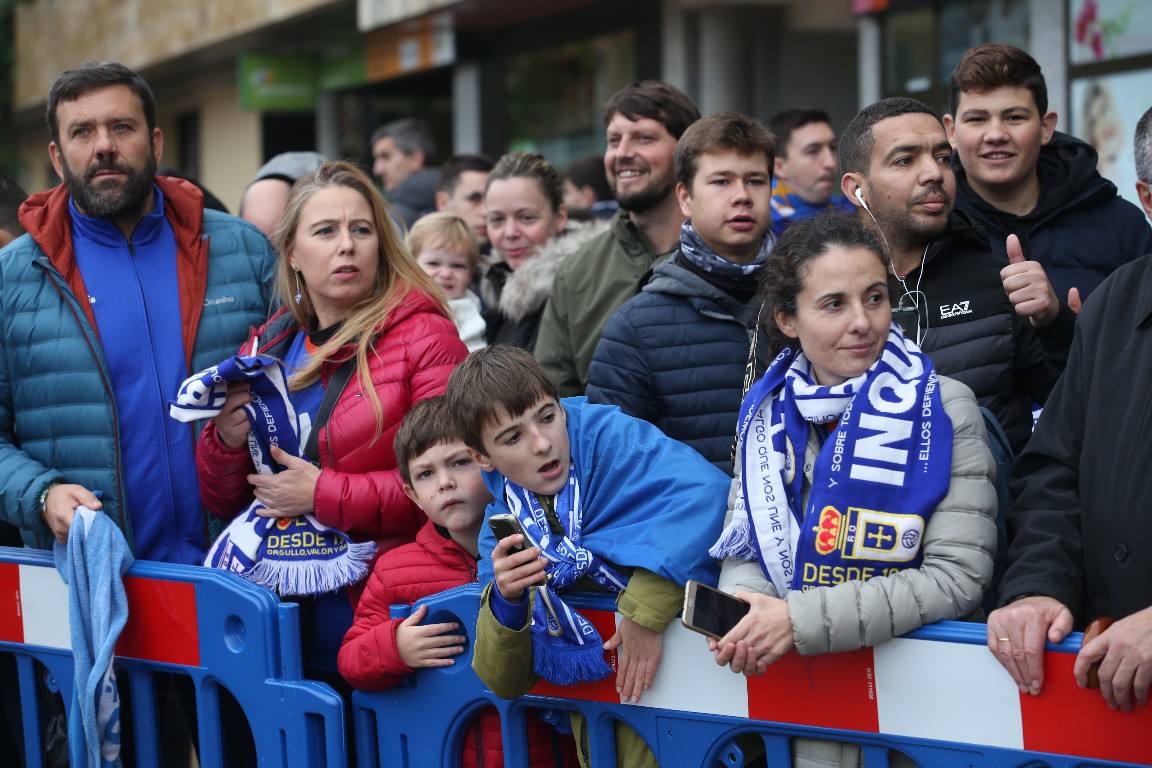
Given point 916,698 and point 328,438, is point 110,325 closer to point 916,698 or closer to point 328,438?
point 328,438

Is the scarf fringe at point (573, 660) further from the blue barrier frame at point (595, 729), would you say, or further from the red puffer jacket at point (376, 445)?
the red puffer jacket at point (376, 445)

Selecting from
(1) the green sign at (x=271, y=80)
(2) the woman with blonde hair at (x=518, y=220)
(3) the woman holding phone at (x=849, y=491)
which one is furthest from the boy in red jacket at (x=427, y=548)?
(1) the green sign at (x=271, y=80)

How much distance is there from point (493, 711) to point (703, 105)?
1110cm

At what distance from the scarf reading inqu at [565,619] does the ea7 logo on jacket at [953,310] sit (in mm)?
1187

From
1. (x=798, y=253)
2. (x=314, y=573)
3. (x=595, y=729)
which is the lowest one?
(x=595, y=729)

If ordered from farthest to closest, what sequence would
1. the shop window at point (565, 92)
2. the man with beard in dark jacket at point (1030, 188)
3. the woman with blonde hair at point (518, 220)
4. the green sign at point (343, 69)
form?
1. the green sign at point (343, 69)
2. the shop window at point (565, 92)
3. the woman with blonde hair at point (518, 220)
4. the man with beard in dark jacket at point (1030, 188)

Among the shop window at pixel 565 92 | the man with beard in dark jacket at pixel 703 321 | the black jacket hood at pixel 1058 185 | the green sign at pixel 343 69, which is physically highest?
the green sign at pixel 343 69

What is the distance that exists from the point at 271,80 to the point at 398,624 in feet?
58.8

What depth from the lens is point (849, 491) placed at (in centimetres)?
274

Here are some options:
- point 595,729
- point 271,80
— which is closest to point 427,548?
point 595,729

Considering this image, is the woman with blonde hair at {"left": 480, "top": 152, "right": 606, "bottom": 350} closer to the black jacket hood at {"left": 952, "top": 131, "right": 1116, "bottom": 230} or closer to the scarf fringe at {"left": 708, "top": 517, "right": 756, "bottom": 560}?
the black jacket hood at {"left": 952, "top": 131, "right": 1116, "bottom": 230}

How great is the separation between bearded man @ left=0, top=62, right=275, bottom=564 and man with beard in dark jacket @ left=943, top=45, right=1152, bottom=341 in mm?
2368

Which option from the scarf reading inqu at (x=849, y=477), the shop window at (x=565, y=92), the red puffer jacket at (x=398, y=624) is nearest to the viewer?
the scarf reading inqu at (x=849, y=477)

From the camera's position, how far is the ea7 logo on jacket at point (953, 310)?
3.56 meters
